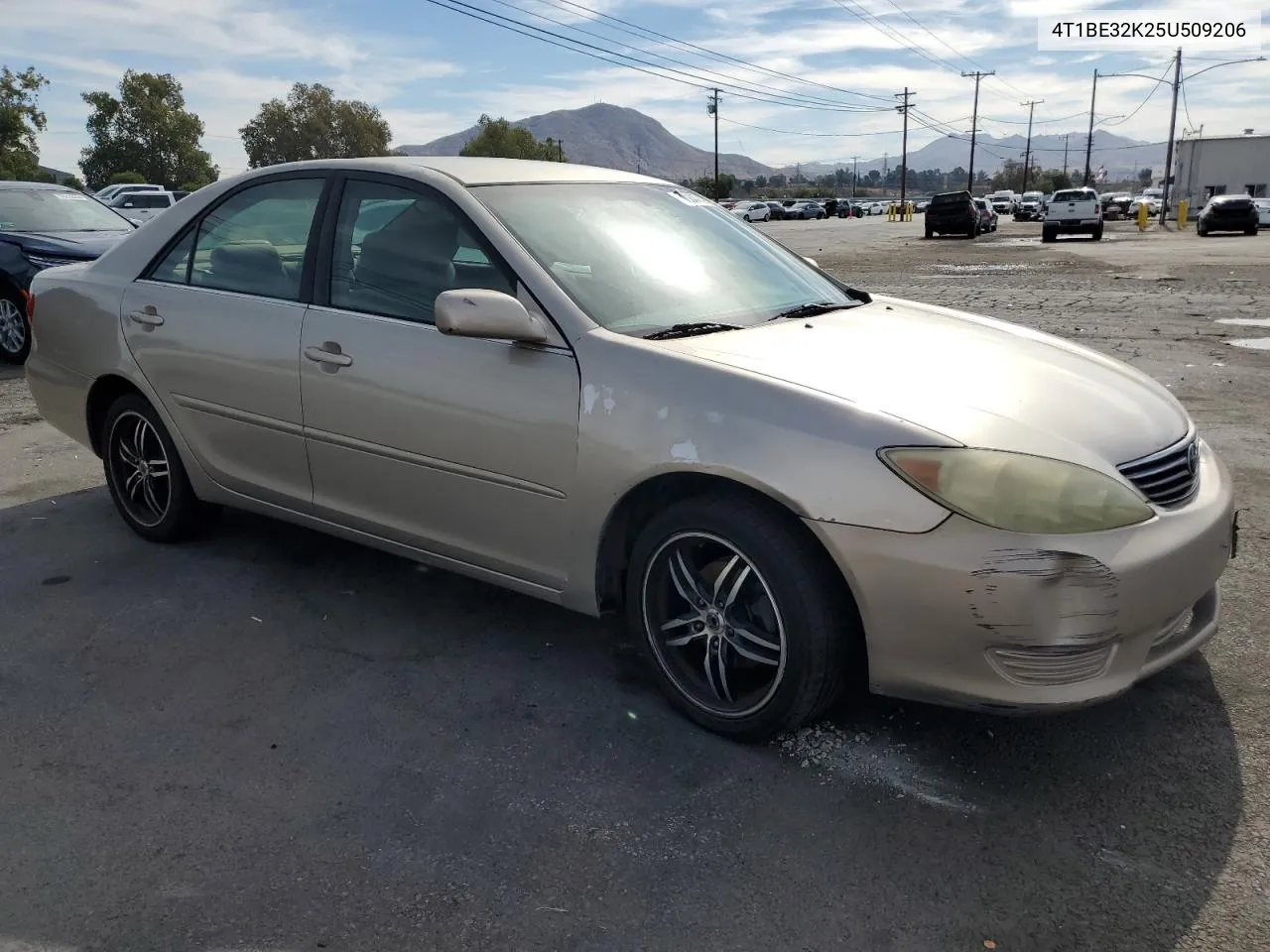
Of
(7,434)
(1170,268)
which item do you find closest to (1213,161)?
(1170,268)

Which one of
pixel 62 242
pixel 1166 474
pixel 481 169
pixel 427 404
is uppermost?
pixel 481 169

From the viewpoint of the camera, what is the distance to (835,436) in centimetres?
259

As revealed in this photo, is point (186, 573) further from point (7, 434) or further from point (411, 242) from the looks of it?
point (7, 434)

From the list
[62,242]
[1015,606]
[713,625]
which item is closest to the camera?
[1015,606]

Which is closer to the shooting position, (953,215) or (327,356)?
(327,356)

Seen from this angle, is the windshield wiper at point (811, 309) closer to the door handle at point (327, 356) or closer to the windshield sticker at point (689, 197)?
the windshield sticker at point (689, 197)

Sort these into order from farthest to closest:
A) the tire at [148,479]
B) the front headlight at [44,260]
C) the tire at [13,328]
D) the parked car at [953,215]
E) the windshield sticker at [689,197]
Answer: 1. the parked car at [953,215]
2. the tire at [13,328]
3. the front headlight at [44,260]
4. the tire at [148,479]
5. the windshield sticker at [689,197]

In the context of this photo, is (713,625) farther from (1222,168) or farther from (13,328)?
(1222,168)

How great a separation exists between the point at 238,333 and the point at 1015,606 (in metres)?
2.93

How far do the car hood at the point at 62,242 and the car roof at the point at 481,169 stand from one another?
20.2ft

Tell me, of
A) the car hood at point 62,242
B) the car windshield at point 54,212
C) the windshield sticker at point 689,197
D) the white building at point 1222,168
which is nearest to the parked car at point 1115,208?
the white building at point 1222,168

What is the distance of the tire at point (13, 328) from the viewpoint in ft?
30.7

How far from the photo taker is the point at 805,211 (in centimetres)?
7250

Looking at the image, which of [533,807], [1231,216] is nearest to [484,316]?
[533,807]
